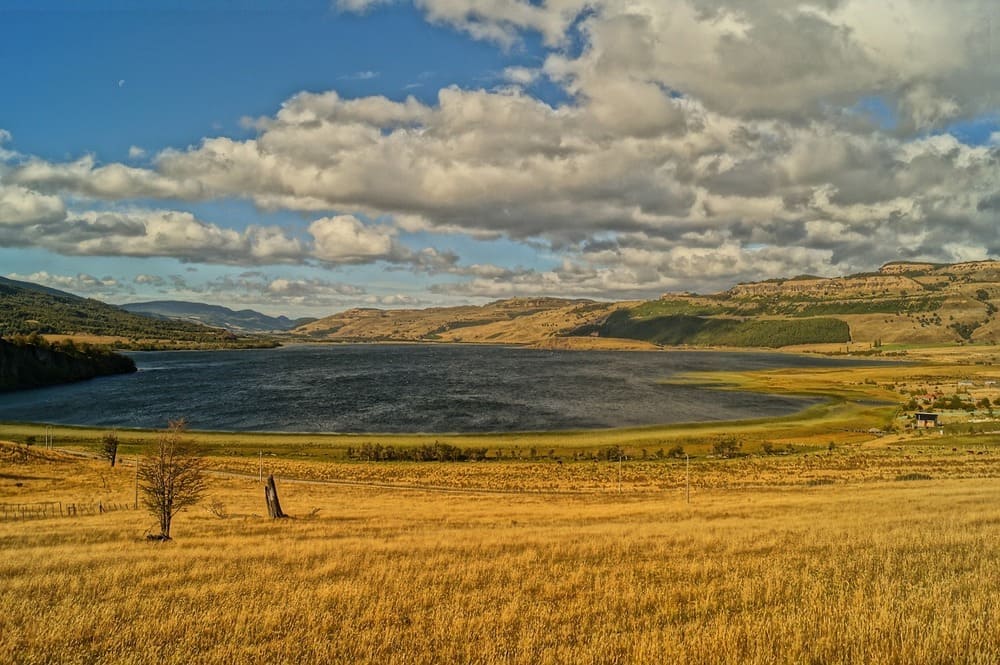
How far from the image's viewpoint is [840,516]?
2723 cm

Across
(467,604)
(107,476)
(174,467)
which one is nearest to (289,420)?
(107,476)

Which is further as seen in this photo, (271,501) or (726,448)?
(726,448)

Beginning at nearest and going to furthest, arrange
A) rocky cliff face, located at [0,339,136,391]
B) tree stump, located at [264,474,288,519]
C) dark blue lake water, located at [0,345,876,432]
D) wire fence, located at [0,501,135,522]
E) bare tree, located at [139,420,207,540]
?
1. bare tree, located at [139,420,207,540]
2. tree stump, located at [264,474,288,519]
3. wire fence, located at [0,501,135,522]
4. dark blue lake water, located at [0,345,876,432]
5. rocky cliff face, located at [0,339,136,391]

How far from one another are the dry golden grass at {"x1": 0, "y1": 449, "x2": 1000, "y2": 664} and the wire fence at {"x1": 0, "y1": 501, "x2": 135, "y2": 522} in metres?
9.57

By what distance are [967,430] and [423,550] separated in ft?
319

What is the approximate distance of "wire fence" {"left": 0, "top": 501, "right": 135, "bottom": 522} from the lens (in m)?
37.2

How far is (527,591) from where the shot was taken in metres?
14.3

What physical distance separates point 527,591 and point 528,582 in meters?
0.73

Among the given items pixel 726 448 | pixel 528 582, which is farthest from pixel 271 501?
pixel 726 448

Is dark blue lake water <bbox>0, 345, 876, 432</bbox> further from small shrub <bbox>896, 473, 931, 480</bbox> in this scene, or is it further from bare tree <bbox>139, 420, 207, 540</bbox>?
bare tree <bbox>139, 420, 207, 540</bbox>

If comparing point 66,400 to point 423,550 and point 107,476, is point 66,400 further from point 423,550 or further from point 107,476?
point 423,550

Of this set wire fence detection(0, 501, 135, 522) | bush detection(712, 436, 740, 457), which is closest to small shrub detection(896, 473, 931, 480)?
bush detection(712, 436, 740, 457)

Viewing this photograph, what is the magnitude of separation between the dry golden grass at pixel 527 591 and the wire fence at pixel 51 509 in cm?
957

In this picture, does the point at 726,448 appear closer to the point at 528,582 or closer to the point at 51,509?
the point at 528,582
